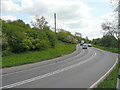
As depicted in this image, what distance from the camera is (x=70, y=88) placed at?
21.2 ft

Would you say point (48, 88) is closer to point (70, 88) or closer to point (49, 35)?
point (70, 88)

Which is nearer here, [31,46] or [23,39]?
[23,39]

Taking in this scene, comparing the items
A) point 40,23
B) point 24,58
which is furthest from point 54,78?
point 40,23

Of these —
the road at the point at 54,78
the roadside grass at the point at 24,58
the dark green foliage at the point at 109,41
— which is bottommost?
the road at the point at 54,78

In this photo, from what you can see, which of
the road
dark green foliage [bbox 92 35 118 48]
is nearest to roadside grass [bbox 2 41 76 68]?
the road

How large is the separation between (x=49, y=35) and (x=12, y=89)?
30.4 m

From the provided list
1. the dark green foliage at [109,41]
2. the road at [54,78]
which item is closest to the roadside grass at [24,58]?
the road at [54,78]

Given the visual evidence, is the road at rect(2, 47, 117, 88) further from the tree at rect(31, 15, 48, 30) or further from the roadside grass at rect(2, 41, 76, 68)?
the tree at rect(31, 15, 48, 30)

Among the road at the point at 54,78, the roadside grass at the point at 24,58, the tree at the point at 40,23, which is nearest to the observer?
the road at the point at 54,78

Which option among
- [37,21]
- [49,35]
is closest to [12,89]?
[49,35]

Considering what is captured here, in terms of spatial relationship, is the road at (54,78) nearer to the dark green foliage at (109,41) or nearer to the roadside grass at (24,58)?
the roadside grass at (24,58)

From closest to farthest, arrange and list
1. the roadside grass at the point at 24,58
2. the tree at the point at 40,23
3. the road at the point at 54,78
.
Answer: the road at the point at 54,78
the roadside grass at the point at 24,58
the tree at the point at 40,23

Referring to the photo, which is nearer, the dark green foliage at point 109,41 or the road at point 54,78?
the road at point 54,78

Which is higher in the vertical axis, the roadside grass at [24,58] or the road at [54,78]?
the roadside grass at [24,58]
